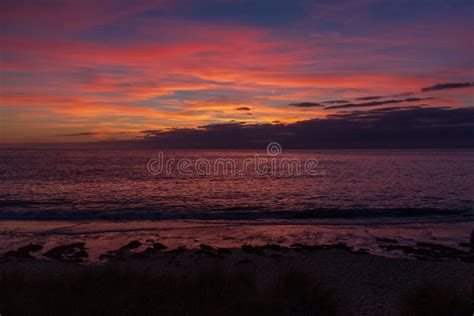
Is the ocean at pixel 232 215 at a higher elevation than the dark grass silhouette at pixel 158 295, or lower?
lower

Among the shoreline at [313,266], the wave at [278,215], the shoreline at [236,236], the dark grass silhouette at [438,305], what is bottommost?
the wave at [278,215]

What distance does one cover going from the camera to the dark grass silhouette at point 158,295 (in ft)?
26.6

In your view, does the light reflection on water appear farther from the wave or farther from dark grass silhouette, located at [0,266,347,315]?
dark grass silhouette, located at [0,266,347,315]

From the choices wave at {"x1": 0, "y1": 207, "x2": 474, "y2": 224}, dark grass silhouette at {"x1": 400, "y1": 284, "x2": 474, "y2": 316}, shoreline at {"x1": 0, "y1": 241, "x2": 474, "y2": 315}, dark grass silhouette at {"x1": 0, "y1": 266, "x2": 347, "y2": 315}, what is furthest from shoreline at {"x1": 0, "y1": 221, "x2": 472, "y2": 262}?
dark grass silhouette at {"x1": 400, "y1": 284, "x2": 474, "y2": 316}

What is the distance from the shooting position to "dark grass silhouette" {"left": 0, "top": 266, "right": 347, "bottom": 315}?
8.11 metres

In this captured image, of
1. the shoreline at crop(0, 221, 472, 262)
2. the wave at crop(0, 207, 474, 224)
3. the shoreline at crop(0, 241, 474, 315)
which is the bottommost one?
the wave at crop(0, 207, 474, 224)

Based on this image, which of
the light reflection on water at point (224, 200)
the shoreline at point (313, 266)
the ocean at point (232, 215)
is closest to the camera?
the shoreline at point (313, 266)

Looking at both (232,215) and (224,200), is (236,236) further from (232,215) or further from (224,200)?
(224,200)

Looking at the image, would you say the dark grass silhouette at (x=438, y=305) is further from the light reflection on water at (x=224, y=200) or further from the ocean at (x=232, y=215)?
the light reflection on water at (x=224, y=200)

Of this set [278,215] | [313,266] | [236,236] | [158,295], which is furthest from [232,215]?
[158,295]

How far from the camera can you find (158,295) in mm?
9094

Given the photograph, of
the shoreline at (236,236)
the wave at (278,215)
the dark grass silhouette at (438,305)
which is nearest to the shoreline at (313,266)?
the shoreline at (236,236)

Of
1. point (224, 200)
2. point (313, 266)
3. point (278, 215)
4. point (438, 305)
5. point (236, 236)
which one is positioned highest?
point (438, 305)

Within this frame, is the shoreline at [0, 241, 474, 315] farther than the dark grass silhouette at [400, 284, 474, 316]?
Yes
